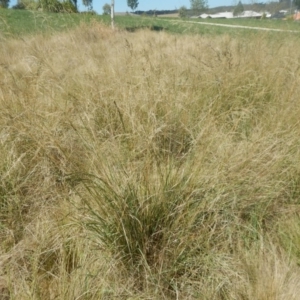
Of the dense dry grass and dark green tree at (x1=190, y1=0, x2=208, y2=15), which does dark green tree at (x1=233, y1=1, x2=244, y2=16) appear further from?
the dense dry grass

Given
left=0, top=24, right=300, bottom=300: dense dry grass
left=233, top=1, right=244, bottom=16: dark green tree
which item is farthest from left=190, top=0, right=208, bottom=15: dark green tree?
left=0, top=24, right=300, bottom=300: dense dry grass

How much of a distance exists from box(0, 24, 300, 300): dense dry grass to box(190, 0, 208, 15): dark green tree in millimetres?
3044

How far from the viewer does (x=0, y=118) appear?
6.01ft

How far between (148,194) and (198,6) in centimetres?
468

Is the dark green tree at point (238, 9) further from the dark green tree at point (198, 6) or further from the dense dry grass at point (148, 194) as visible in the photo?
the dense dry grass at point (148, 194)

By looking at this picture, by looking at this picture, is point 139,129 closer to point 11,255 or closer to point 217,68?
point 11,255

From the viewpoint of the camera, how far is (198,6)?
16.2 feet

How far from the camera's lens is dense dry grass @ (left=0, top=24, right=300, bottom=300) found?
3.49 feet

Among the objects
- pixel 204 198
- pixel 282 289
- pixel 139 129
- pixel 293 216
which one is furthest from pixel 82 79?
pixel 282 289

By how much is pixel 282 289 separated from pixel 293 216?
1.72ft

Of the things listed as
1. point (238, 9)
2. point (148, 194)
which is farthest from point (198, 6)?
point (148, 194)

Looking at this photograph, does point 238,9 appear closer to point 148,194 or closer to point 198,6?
point 198,6

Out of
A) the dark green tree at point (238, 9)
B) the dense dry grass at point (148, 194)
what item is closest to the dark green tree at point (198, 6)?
the dark green tree at point (238, 9)

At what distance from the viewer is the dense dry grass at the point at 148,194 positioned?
3.49ft
